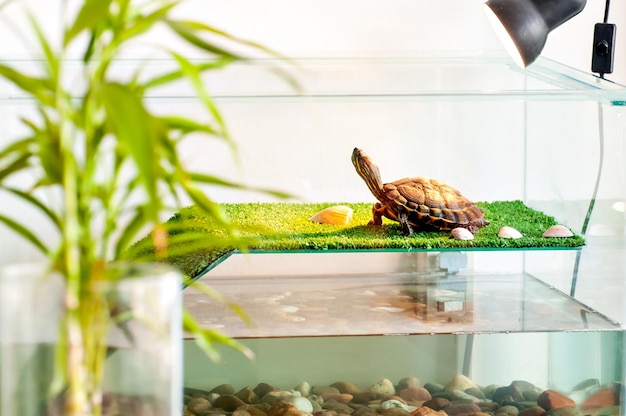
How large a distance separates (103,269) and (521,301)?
0.97 meters

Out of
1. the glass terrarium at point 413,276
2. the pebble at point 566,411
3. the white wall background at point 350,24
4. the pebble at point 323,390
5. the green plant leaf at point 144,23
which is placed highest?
the white wall background at point 350,24

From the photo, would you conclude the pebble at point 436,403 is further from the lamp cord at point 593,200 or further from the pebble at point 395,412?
the lamp cord at point 593,200

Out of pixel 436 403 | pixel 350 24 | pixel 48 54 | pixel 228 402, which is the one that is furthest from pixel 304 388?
pixel 350 24

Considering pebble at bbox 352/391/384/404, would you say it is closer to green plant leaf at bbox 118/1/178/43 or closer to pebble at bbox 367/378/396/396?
pebble at bbox 367/378/396/396

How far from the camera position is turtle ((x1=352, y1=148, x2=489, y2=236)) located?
68.5 inches

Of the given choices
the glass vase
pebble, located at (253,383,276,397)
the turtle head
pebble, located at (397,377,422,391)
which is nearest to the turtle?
the turtle head

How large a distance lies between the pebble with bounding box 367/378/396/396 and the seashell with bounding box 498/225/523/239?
0.34 meters

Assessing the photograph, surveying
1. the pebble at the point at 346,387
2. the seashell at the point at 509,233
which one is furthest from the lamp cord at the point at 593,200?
the pebble at the point at 346,387

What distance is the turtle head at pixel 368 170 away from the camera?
1749mm

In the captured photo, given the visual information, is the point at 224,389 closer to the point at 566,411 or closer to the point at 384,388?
the point at 384,388

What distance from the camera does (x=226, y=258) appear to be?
66.2 inches

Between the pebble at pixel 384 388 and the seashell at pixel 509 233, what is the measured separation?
1.13 ft

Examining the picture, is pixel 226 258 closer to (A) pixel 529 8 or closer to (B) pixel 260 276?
(B) pixel 260 276

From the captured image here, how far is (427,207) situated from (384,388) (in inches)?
13.9
